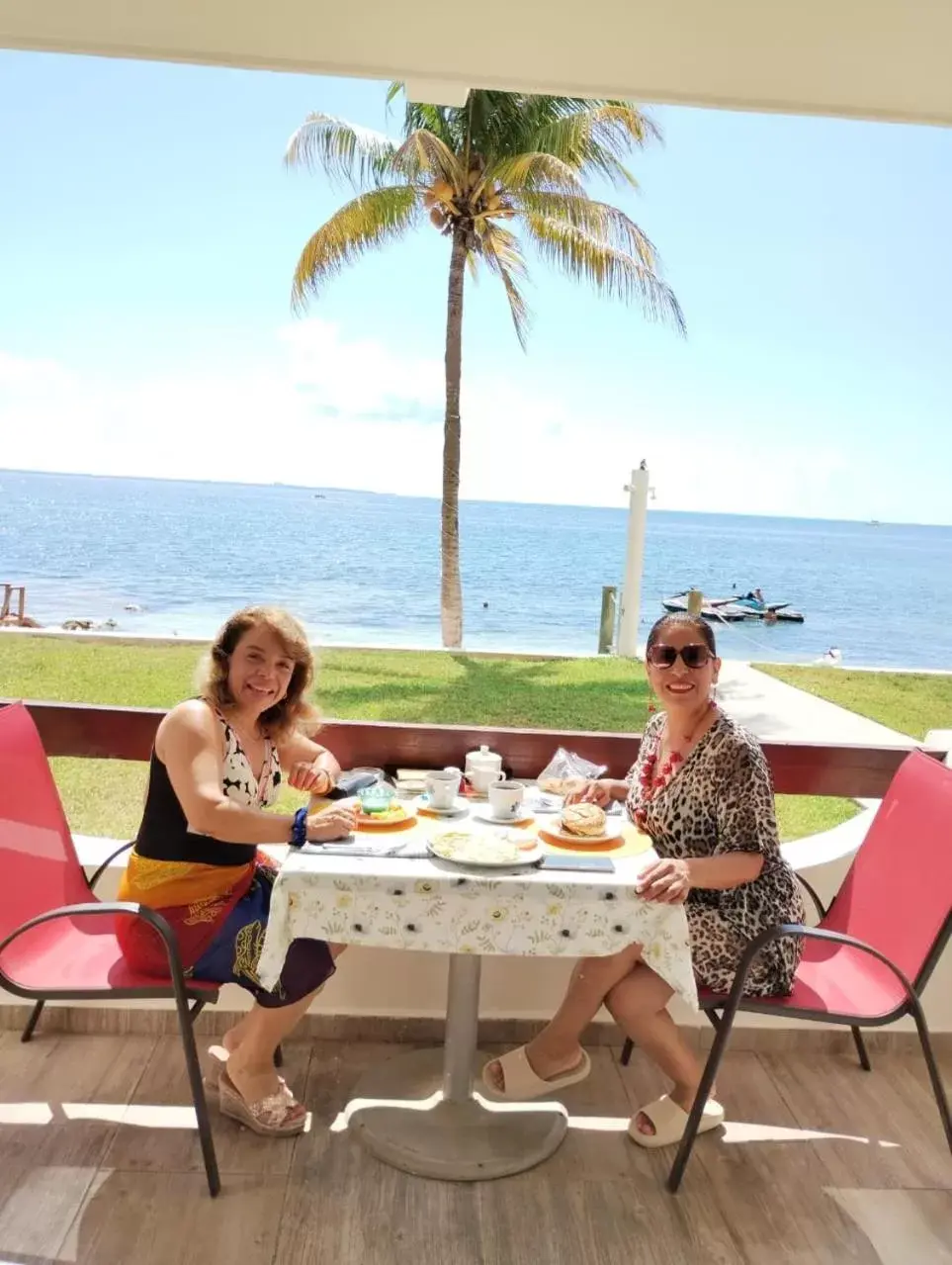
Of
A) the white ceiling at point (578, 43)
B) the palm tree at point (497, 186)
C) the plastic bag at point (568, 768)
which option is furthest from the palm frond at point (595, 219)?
the plastic bag at point (568, 768)

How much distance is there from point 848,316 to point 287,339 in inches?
945

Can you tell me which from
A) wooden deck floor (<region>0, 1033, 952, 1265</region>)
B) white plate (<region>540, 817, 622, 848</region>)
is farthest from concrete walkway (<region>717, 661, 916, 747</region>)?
white plate (<region>540, 817, 622, 848</region>)

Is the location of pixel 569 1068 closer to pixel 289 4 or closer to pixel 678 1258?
pixel 678 1258

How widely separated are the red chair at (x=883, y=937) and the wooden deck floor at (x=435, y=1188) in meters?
0.15

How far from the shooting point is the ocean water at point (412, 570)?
25.8m

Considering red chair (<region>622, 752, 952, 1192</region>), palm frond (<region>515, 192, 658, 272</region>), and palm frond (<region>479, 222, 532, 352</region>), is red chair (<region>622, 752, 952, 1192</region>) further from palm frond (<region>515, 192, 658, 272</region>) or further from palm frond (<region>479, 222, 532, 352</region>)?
palm frond (<region>479, 222, 532, 352</region>)

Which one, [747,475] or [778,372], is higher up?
[778,372]

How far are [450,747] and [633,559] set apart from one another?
5.90 metres

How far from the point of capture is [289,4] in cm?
193

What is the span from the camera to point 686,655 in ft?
6.67

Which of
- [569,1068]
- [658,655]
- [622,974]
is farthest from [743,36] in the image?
[569,1068]

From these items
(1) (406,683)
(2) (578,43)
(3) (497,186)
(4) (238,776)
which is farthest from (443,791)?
(3) (497,186)

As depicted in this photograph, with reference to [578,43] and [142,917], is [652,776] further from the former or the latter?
[578,43]

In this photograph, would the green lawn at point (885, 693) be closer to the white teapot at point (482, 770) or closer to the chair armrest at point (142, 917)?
the white teapot at point (482, 770)
